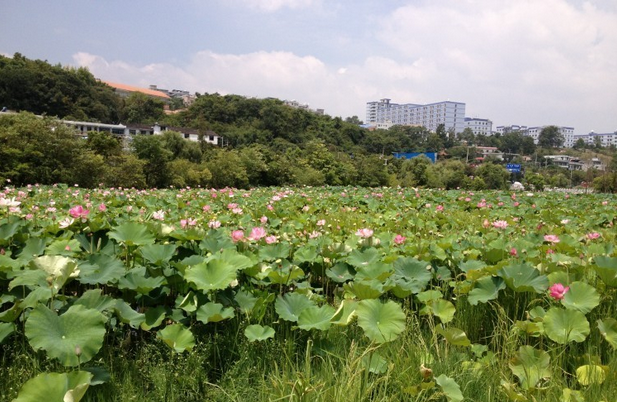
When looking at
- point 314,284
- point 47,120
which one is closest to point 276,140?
point 47,120

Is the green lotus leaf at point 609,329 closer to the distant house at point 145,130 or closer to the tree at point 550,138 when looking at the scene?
the distant house at point 145,130

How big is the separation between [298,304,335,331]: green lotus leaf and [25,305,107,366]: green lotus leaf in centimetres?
69

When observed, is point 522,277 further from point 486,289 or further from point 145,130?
point 145,130

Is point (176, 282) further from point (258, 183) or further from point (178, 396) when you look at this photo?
point (258, 183)

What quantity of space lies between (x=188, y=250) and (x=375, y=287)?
0.96m

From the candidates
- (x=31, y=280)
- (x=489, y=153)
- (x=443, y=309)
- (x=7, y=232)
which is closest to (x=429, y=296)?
(x=443, y=309)

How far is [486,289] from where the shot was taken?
201cm

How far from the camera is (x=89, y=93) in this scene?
2295 inches

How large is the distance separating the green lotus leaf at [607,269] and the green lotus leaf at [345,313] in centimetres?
118

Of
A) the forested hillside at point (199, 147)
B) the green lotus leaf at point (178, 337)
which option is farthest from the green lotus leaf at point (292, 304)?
the forested hillside at point (199, 147)

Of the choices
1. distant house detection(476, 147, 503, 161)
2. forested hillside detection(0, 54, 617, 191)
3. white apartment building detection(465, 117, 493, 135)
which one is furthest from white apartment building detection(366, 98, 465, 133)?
forested hillside detection(0, 54, 617, 191)

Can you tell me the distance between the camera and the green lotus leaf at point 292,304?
5.62 feet

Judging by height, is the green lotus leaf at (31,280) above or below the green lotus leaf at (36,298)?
above

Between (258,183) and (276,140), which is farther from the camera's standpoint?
(276,140)
